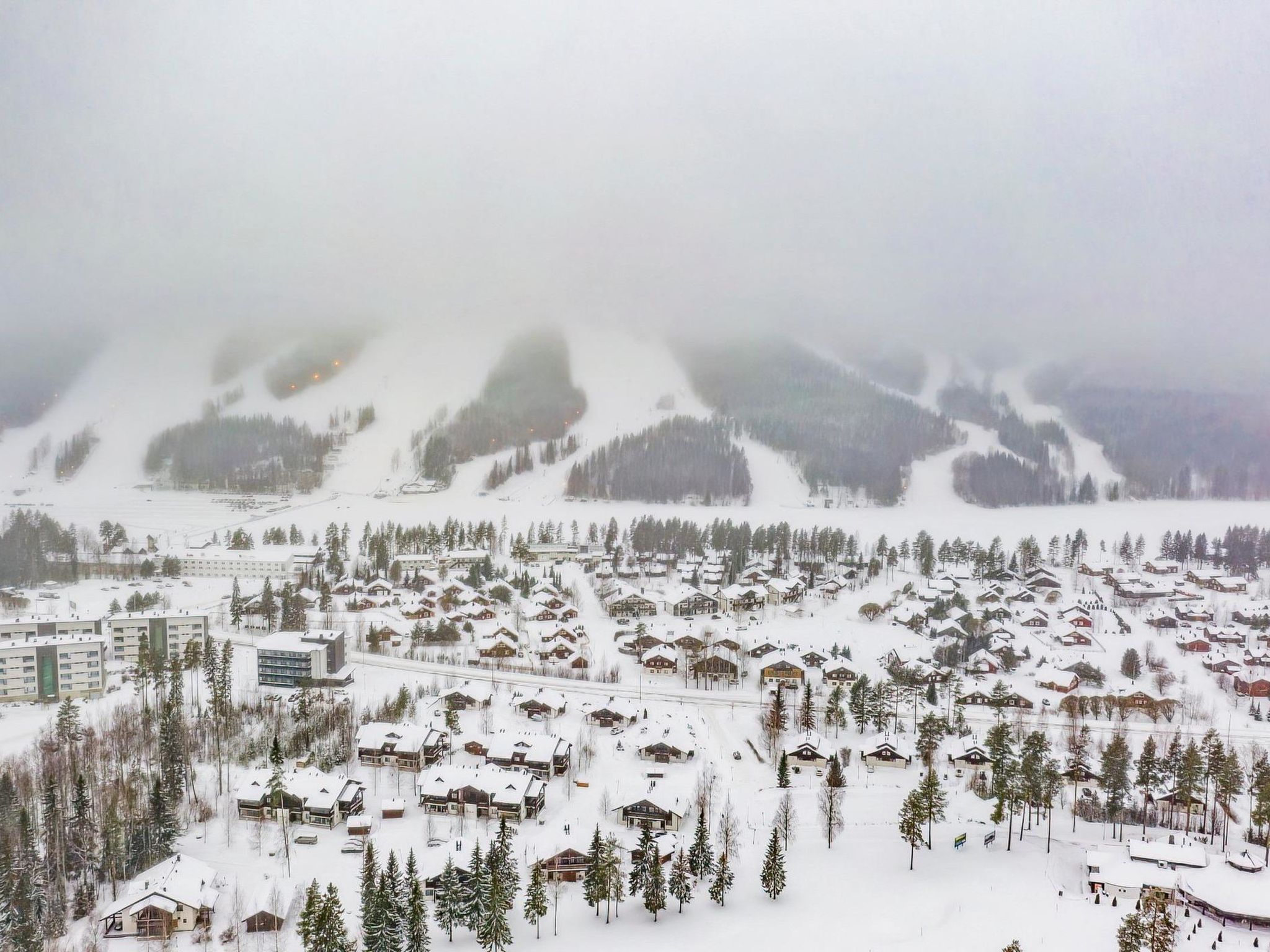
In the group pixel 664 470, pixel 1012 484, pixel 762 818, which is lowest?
pixel 762 818

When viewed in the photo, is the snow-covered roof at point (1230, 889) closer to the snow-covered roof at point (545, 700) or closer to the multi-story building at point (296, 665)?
the snow-covered roof at point (545, 700)

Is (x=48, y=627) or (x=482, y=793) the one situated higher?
(x=48, y=627)

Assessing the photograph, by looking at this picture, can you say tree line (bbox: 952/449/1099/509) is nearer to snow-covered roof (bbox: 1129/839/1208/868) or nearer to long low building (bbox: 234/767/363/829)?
snow-covered roof (bbox: 1129/839/1208/868)

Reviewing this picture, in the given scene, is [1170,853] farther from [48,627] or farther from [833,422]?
[833,422]

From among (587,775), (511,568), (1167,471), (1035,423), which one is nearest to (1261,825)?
(587,775)

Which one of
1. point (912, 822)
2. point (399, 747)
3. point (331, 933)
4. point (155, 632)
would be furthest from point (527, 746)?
point (155, 632)

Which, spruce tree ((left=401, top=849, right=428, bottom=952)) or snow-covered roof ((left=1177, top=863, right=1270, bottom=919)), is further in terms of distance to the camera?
snow-covered roof ((left=1177, top=863, right=1270, bottom=919))

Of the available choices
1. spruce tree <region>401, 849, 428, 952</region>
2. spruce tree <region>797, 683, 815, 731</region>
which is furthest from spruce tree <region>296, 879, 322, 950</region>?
spruce tree <region>797, 683, 815, 731</region>

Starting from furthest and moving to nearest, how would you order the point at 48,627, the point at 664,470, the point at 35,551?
the point at 664,470 → the point at 35,551 → the point at 48,627
